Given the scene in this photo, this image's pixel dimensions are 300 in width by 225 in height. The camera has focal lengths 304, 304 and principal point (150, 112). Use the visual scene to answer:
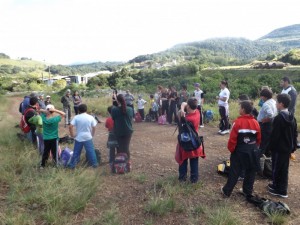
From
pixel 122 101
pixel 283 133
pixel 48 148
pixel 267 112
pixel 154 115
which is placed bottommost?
pixel 154 115

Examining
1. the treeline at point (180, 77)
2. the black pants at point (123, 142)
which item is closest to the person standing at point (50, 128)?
the black pants at point (123, 142)

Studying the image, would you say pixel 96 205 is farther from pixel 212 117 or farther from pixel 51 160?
pixel 212 117

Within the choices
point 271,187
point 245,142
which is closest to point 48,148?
point 245,142

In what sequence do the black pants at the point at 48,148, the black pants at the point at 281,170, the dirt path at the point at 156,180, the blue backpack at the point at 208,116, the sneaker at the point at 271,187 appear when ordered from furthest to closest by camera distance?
the blue backpack at the point at 208,116 → the black pants at the point at 48,148 → the sneaker at the point at 271,187 → the black pants at the point at 281,170 → the dirt path at the point at 156,180

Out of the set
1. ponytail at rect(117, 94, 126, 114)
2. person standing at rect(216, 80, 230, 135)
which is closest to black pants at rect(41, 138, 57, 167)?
ponytail at rect(117, 94, 126, 114)

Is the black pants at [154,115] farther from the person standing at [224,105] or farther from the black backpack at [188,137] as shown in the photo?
the black backpack at [188,137]

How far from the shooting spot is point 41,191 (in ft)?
15.5

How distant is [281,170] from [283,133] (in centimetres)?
62

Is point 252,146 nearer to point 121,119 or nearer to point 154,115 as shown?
point 121,119

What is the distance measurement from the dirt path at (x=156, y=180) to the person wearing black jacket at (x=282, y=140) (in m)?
0.36

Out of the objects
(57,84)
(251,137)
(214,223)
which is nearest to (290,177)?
(251,137)

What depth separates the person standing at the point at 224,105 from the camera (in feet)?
29.3

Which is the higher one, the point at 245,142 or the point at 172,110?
the point at 245,142

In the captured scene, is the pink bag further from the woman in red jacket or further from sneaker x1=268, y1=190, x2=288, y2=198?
sneaker x1=268, y1=190, x2=288, y2=198
